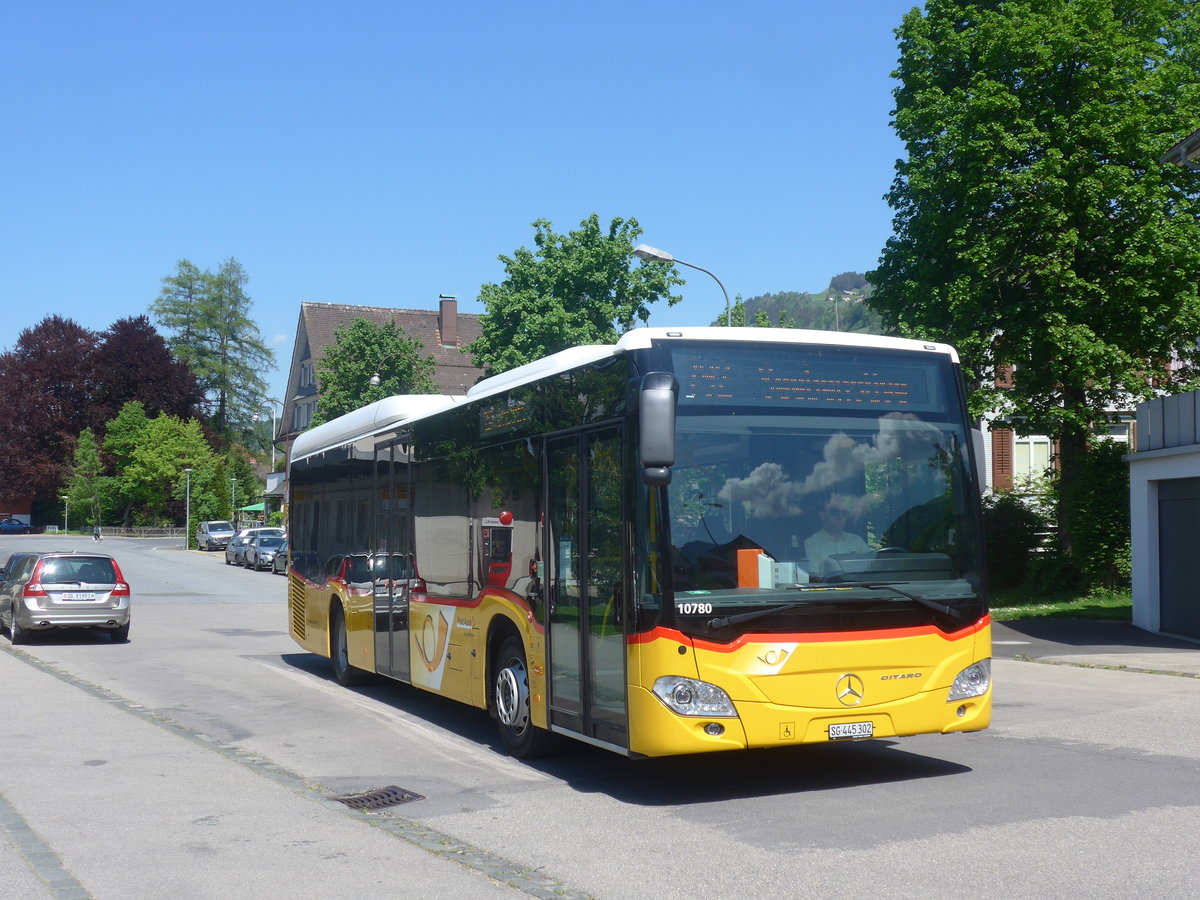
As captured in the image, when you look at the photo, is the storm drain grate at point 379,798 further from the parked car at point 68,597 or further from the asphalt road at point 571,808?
the parked car at point 68,597

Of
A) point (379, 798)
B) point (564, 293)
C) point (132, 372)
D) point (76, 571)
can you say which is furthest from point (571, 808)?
→ point (132, 372)

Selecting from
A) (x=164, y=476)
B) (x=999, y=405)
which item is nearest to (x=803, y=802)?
(x=999, y=405)

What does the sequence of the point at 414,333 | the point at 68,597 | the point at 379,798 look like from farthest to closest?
the point at 414,333 < the point at 68,597 < the point at 379,798

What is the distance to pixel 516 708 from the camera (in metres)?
10.2

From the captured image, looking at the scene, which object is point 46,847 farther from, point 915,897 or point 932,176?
point 932,176

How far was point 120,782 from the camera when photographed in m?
9.31

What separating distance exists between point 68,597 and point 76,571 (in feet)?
2.05

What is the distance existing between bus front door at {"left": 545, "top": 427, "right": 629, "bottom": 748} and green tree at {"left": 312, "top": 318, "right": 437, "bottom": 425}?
1554 inches

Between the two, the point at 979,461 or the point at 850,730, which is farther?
the point at 979,461

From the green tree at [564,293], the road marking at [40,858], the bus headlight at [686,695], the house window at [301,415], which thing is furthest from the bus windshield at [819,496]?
the house window at [301,415]

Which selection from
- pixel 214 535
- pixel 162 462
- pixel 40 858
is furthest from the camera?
pixel 162 462

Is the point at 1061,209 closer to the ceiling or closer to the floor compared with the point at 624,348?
closer to the ceiling

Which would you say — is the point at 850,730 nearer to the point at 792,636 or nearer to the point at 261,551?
the point at 792,636

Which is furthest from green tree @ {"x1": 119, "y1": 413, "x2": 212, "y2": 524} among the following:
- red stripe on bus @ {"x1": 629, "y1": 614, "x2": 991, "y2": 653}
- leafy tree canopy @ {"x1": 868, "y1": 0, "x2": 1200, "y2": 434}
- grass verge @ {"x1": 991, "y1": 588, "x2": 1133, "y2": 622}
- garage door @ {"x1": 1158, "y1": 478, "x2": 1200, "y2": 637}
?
red stripe on bus @ {"x1": 629, "y1": 614, "x2": 991, "y2": 653}
